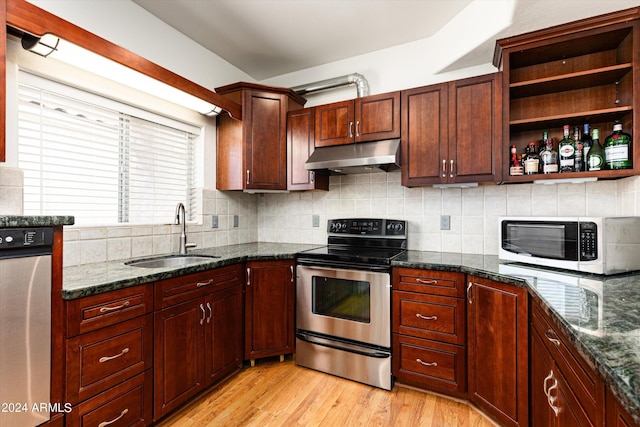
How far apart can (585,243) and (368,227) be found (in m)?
1.47

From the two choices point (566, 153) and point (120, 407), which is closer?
point (120, 407)

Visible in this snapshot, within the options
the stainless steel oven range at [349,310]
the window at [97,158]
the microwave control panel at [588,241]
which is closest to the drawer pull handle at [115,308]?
the window at [97,158]

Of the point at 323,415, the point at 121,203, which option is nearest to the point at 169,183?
the point at 121,203

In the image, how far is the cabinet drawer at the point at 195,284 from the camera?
1.74 meters

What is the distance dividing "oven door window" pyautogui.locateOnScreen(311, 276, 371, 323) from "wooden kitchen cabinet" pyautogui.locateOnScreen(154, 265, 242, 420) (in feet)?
1.99

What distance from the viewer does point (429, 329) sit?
2045 mm

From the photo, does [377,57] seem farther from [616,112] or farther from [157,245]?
[157,245]

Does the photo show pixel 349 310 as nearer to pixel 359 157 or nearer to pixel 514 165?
pixel 359 157

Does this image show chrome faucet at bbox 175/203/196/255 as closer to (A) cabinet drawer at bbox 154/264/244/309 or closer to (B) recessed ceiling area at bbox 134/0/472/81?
(A) cabinet drawer at bbox 154/264/244/309

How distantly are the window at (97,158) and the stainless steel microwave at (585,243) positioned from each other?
2.69 metres

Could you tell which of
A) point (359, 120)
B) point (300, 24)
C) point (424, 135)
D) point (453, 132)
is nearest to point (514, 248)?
point (453, 132)

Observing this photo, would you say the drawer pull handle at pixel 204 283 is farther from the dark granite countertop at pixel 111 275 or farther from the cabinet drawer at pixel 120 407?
the cabinet drawer at pixel 120 407

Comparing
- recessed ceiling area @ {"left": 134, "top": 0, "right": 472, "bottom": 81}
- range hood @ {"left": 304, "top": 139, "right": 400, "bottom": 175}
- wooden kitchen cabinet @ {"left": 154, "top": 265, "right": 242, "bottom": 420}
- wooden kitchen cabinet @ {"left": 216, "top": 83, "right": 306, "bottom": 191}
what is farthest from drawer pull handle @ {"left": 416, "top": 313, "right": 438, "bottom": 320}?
recessed ceiling area @ {"left": 134, "top": 0, "right": 472, "bottom": 81}

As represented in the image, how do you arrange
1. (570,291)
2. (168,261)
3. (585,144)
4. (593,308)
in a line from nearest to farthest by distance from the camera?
1. (593,308)
2. (570,291)
3. (585,144)
4. (168,261)
